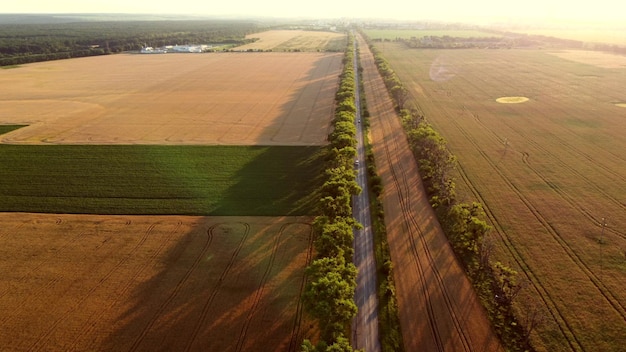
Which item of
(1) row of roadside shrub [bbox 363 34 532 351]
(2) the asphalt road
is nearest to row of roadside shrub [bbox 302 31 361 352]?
(2) the asphalt road

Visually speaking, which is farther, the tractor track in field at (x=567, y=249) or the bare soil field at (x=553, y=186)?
the tractor track in field at (x=567, y=249)

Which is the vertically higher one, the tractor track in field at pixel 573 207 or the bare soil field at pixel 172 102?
the bare soil field at pixel 172 102

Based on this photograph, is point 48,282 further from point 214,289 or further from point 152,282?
point 214,289

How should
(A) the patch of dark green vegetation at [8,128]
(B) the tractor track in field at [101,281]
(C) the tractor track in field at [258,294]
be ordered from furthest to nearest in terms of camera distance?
1. (A) the patch of dark green vegetation at [8,128]
2. (B) the tractor track in field at [101,281]
3. (C) the tractor track in field at [258,294]

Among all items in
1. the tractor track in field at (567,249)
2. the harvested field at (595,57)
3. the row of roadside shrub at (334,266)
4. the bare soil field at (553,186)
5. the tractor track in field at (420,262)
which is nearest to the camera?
the row of roadside shrub at (334,266)

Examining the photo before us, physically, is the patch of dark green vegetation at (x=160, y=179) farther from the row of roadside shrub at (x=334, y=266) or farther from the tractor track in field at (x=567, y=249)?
the tractor track in field at (x=567, y=249)

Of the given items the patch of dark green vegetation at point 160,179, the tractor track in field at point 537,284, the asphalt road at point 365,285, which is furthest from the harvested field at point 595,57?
the asphalt road at point 365,285

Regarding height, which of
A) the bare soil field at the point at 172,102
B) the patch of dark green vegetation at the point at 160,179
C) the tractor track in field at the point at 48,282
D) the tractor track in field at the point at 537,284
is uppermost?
the bare soil field at the point at 172,102

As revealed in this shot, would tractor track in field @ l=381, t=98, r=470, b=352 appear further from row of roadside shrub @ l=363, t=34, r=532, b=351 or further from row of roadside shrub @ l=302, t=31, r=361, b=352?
row of roadside shrub @ l=302, t=31, r=361, b=352
